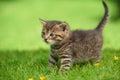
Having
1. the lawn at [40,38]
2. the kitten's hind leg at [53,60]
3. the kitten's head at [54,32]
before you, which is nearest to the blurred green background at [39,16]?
the lawn at [40,38]

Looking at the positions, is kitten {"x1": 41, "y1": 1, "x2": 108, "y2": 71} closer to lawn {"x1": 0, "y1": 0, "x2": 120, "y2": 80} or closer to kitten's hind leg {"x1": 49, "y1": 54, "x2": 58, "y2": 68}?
kitten's hind leg {"x1": 49, "y1": 54, "x2": 58, "y2": 68}

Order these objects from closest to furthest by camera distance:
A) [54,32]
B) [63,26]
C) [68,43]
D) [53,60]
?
[54,32] < [63,26] < [68,43] < [53,60]

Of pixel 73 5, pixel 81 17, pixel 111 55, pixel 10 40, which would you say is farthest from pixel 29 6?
pixel 111 55

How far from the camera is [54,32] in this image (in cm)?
828

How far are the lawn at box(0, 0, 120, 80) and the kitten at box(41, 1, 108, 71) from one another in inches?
7.8

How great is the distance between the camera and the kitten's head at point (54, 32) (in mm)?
8266

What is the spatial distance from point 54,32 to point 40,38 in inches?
312

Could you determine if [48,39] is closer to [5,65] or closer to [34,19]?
[5,65]

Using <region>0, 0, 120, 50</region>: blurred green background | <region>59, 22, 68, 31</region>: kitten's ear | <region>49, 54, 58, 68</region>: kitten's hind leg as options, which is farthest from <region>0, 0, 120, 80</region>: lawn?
<region>59, 22, 68, 31</region>: kitten's ear

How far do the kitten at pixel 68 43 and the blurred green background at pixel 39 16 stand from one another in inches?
218

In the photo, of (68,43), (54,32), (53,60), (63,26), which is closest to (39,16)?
(53,60)

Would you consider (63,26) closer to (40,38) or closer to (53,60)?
(53,60)

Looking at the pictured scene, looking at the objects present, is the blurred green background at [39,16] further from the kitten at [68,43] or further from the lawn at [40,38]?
the kitten at [68,43]

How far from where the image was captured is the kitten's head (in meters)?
8.27
